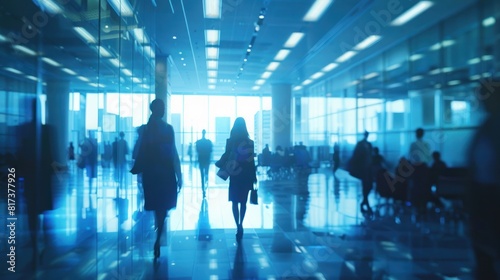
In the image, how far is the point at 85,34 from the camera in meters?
9.91

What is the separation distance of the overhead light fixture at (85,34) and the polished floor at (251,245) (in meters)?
4.17

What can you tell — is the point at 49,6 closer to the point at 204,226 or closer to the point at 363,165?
the point at 204,226

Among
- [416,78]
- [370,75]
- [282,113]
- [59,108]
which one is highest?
[370,75]

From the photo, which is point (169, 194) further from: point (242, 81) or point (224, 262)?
point (242, 81)

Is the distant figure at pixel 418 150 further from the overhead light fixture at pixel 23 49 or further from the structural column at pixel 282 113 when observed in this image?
the structural column at pixel 282 113

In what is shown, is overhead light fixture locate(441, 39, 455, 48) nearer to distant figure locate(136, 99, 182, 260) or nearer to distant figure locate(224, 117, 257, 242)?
distant figure locate(224, 117, 257, 242)

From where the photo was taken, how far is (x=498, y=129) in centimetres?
195

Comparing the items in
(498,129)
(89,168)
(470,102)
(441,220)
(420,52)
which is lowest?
(441,220)

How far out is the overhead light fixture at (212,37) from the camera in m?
13.3

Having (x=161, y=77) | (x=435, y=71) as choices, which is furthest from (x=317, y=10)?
(x=161, y=77)

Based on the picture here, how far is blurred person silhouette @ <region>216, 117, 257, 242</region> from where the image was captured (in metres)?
5.96

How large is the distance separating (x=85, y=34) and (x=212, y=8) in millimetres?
3356

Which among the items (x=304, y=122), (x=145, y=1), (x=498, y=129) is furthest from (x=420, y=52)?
(x=304, y=122)

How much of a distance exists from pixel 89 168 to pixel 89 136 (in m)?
0.99
